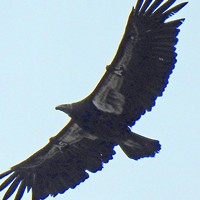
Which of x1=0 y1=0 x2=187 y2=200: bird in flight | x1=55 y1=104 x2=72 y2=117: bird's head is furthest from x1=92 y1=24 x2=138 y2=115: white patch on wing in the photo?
x1=55 y1=104 x2=72 y2=117: bird's head

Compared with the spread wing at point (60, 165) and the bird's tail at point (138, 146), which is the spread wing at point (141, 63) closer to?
the bird's tail at point (138, 146)

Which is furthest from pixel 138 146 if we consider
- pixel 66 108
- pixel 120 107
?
pixel 66 108

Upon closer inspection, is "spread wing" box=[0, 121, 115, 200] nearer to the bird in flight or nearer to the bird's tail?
the bird in flight

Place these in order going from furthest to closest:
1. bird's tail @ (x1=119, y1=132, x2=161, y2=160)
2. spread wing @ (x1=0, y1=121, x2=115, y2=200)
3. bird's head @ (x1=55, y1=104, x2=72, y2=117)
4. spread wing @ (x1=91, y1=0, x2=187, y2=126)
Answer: spread wing @ (x1=0, y1=121, x2=115, y2=200) → bird's head @ (x1=55, y1=104, x2=72, y2=117) → bird's tail @ (x1=119, y1=132, x2=161, y2=160) → spread wing @ (x1=91, y1=0, x2=187, y2=126)

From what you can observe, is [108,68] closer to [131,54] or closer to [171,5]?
[131,54]

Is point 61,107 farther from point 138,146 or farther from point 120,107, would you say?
point 138,146

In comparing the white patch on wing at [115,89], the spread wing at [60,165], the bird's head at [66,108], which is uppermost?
the white patch on wing at [115,89]

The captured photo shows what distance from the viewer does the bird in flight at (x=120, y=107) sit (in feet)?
75.2

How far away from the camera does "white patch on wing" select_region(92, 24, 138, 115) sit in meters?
23.1

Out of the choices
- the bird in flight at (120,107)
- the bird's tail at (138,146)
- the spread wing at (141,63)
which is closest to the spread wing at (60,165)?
the bird in flight at (120,107)

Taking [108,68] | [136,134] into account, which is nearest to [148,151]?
[136,134]

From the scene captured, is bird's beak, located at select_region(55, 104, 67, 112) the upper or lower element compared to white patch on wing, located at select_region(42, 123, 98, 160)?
upper

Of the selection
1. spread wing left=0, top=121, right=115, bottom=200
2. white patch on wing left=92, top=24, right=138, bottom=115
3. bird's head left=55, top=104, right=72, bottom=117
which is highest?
white patch on wing left=92, top=24, right=138, bottom=115

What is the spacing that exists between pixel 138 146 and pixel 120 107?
3.34 feet
